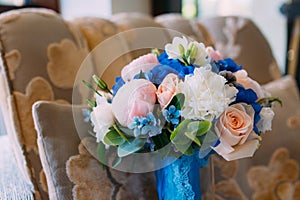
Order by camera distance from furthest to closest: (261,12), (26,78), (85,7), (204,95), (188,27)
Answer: (261,12) → (85,7) → (188,27) → (26,78) → (204,95)

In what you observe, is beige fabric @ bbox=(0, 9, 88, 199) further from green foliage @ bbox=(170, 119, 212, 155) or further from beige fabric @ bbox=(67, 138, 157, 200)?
green foliage @ bbox=(170, 119, 212, 155)

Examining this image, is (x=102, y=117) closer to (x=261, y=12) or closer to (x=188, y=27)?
(x=188, y=27)

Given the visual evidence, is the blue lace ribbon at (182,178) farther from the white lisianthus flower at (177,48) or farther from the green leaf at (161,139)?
the white lisianthus flower at (177,48)

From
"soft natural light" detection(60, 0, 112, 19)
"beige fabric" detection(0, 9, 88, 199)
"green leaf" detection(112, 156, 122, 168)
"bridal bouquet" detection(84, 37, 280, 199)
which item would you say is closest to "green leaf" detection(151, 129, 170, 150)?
"bridal bouquet" detection(84, 37, 280, 199)

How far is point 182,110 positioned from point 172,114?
18mm

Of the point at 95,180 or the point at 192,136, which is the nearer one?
the point at 192,136

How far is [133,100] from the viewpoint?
0.66 metres

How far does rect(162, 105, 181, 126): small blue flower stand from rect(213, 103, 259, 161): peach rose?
0.07 m

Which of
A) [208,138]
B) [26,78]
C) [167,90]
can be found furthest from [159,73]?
[26,78]

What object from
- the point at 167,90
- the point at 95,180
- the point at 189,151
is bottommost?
the point at 95,180

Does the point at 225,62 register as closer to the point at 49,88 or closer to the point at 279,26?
the point at 49,88

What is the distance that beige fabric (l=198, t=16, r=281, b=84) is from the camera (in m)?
1.29

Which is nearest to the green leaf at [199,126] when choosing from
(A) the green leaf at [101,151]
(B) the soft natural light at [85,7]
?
(A) the green leaf at [101,151]

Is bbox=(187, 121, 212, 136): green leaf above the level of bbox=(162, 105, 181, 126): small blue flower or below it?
below
